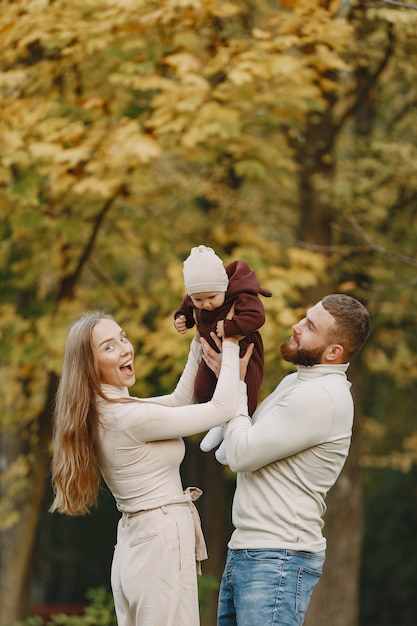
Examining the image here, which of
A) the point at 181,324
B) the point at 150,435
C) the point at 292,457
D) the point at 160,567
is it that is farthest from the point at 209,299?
the point at 160,567

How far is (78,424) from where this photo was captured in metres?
3.50

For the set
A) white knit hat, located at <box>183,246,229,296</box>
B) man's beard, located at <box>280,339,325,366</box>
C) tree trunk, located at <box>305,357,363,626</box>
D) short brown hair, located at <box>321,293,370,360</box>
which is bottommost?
tree trunk, located at <box>305,357,363,626</box>

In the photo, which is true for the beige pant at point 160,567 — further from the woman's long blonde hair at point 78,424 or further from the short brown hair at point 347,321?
the short brown hair at point 347,321

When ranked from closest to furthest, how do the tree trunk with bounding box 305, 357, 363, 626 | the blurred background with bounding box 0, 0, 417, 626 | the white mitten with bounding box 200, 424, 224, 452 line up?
the white mitten with bounding box 200, 424, 224, 452 → the blurred background with bounding box 0, 0, 417, 626 → the tree trunk with bounding box 305, 357, 363, 626

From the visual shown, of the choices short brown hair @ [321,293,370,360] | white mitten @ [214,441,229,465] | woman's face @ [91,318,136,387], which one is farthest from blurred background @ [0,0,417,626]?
short brown hair @ [321,293,370,360]

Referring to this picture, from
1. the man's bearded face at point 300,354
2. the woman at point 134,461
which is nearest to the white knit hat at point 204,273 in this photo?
the woman at point 134,461

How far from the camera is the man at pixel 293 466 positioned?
11.0 feet

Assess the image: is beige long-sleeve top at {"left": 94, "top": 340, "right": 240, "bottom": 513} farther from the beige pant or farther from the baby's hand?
the baby's hand

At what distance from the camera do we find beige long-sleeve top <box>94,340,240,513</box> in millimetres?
3434

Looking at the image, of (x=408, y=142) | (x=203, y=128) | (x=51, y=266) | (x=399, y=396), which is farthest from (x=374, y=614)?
(x=203, y=128)

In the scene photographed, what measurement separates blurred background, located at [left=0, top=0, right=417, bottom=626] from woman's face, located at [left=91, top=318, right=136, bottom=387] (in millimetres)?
3360

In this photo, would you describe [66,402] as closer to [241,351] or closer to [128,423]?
[128,423]

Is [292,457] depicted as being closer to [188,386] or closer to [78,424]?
[188,386]

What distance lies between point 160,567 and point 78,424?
2.06 feet
